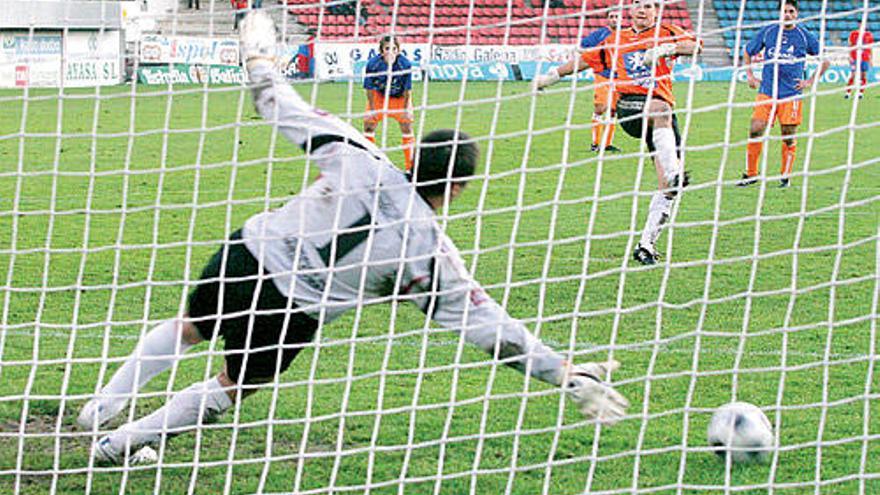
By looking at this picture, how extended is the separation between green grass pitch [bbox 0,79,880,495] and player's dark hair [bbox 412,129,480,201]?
154mm

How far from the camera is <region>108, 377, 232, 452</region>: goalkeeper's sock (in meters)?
4.44

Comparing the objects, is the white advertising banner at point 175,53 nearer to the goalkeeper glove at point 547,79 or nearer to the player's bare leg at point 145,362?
the player's bare leg at point 145,362

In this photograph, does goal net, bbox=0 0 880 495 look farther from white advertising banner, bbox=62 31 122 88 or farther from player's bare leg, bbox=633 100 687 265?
player's bare leg, bbox=633 100 687 265

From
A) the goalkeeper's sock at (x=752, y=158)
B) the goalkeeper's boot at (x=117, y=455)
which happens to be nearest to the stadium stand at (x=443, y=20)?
the goalkeeper's boot at (x=117, y=455)

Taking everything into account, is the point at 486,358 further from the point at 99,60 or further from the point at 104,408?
the point at 99,60

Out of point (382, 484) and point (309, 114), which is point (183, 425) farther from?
point (309, 114)

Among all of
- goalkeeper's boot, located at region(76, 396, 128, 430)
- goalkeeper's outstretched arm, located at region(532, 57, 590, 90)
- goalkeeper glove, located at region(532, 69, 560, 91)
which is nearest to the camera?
goalkeeper's boot, located at region(76, 396, 128, 430)

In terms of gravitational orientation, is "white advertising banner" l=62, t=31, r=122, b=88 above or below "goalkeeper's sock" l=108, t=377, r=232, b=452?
above

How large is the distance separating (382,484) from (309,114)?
1219mm

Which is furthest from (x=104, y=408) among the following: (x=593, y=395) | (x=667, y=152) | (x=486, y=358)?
(x=667, y=152)

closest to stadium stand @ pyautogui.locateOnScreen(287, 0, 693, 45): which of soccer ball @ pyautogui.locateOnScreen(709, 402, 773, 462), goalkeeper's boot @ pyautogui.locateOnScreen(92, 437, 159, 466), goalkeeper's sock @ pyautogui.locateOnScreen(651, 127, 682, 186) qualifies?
goalkeeper's sock @ pyautogui.locateOnScreen(651, 127, 682, 186)

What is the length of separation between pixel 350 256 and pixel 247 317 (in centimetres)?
43

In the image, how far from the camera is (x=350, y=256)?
4129 mm

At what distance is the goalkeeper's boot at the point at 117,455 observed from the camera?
4531 mm
